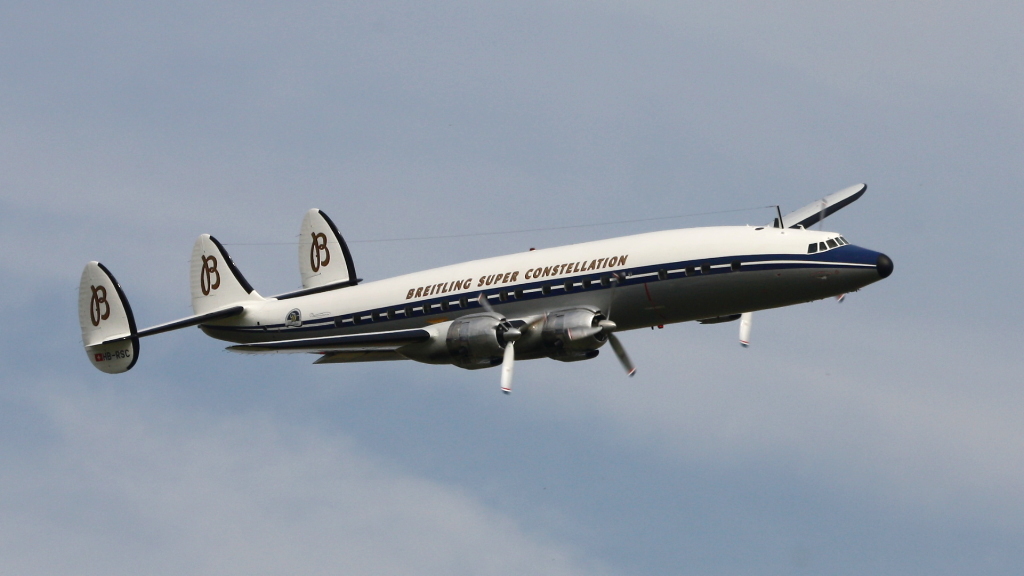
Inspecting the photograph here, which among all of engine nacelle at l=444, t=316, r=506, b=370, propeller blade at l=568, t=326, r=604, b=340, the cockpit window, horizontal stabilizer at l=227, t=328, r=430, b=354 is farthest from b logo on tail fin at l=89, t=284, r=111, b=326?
the cockpit window

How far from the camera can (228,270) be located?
50.0 m

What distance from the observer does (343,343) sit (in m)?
41.1

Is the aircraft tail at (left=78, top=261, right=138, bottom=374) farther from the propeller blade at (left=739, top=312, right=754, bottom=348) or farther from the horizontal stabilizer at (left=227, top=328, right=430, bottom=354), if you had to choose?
the propeller blade at (left=739, top=312, right=754, bottom=348)

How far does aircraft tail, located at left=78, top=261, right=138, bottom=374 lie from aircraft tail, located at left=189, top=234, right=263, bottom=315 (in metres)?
2.59

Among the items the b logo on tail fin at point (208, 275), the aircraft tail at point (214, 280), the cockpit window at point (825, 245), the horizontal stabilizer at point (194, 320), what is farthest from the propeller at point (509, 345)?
the b logo on tail fin at point (208, 275)

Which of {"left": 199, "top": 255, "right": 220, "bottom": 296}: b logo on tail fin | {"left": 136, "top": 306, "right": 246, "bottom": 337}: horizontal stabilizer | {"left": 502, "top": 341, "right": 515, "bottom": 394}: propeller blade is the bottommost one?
{"left": 502, "top": 341, "right": 515, "bottom": 394}: propeller blade

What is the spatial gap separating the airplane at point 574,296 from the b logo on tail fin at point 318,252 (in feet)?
9.25

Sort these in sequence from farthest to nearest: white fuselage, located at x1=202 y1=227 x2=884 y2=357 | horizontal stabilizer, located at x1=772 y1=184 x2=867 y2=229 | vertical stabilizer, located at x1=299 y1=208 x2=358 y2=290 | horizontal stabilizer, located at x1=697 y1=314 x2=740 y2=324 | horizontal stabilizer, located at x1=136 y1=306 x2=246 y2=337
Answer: vertical stabilizer, located at x1=299 y1=208 x2=358 y2=290 → horizontal stabilizer, located at x1=136 y1=306 x2=246 y2=337 → horizontal stabilizer, located at x1=772 y1=184 x2=867 y2=229 → horizontal stabilizer, located at x1=697 y1=314 x2=740 y2=324 → white fuselage, located at x1=202 y1=227 x2=884 y2=357

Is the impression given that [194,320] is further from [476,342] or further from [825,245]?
[825,245]

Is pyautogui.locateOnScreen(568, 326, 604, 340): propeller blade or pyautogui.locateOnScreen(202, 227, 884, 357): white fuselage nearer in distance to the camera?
pyautogui.locateOnScreen(202, 227, 884, 357): white fuselage

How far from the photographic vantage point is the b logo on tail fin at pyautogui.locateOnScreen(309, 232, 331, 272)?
49.2m

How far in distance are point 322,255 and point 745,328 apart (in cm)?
1564

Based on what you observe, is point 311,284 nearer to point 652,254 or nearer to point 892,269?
point 652,254

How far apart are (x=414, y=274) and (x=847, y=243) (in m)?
13.1
